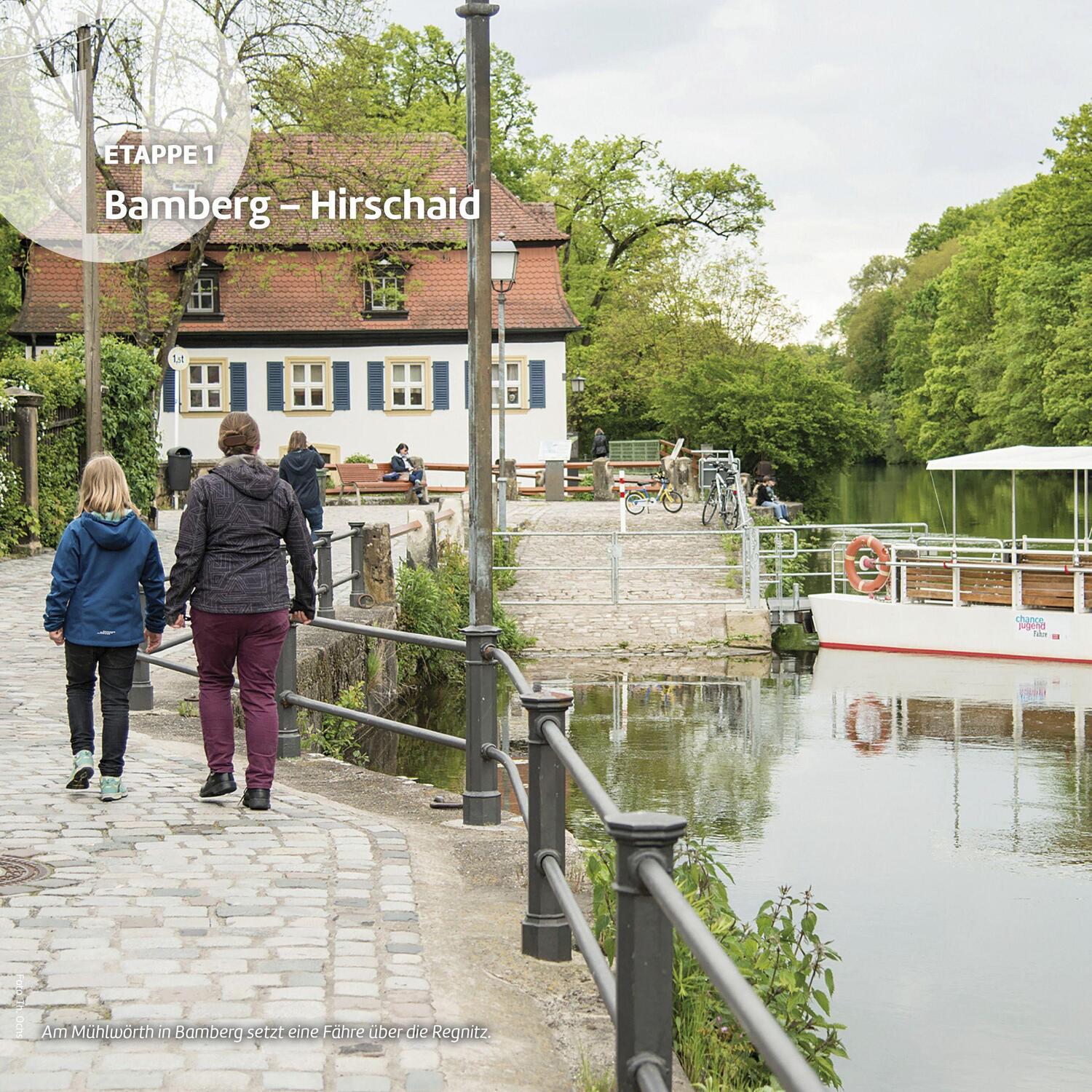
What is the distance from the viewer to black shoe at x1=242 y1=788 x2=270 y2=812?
728cm

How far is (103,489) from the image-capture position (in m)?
7.36

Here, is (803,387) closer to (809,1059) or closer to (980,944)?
(980,944)

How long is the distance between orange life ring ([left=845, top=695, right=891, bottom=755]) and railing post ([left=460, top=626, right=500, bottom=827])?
9.45 metres

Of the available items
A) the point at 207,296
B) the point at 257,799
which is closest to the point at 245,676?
the point at 257,799

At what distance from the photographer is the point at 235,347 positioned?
48.1 m

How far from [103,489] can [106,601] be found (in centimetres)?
52

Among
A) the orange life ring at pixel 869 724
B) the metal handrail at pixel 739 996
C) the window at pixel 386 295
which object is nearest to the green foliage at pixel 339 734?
the orange life ring at pixel 869 724

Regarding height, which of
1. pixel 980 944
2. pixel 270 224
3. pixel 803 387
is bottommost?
pixel 980 944

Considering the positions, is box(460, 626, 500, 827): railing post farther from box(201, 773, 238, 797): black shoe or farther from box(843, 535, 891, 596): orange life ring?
box(843, 535, 891, 596): orange life ring

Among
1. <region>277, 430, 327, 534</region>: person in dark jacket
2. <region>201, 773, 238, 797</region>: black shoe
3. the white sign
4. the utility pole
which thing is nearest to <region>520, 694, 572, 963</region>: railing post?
<region>201, 773, 238, 797</region>: black shoe

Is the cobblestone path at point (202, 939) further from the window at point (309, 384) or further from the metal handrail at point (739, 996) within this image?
the window at point (309, 384)

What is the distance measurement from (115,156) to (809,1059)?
33898mm

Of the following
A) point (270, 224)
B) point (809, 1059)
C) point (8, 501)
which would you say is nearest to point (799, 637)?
point (8, 501)

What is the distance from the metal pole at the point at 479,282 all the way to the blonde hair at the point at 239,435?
4.59 feet
